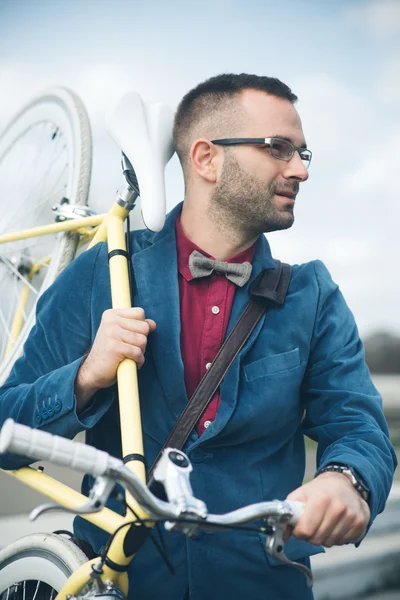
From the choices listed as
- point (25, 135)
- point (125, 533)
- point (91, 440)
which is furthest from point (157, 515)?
point (25, 135)

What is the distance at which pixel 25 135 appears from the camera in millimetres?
3490

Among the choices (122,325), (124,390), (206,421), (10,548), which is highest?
(122,325)

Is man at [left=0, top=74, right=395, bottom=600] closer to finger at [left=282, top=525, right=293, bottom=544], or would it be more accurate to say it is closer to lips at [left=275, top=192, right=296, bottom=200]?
lips at [left=275, top=192, right=296, bottom=200]

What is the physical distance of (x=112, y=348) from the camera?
1639 mm

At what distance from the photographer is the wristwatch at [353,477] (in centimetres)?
153

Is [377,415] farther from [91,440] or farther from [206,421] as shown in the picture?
[91,440]

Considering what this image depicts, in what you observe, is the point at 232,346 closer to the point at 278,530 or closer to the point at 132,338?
the point at 132,338

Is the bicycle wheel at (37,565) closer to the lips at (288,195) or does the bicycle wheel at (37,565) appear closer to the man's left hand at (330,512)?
the man's left hand at (330,512)

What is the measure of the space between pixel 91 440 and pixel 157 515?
0.69m

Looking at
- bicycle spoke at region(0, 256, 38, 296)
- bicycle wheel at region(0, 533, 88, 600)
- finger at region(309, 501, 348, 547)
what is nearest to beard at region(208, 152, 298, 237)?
finger at region(309, 501, 348, 547)

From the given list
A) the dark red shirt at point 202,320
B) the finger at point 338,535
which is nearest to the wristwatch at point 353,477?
the finger at point 338,535

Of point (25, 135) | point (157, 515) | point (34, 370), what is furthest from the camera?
point (25, 135)

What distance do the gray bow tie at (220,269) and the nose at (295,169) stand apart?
0.25 meters

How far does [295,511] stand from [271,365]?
1.68 feet
